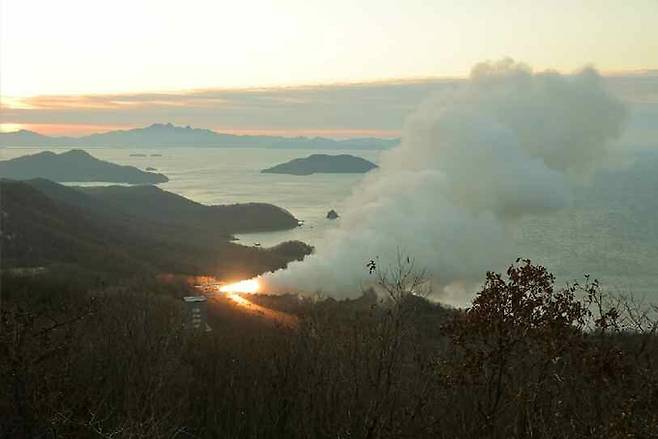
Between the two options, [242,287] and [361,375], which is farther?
[242,287]

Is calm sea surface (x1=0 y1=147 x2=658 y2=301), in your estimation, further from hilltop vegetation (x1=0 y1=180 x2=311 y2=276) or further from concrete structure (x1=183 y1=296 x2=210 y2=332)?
concrete structure (x1=183 y1=296 x2=210 y2=332)

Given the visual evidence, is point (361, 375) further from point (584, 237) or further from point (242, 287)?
point (584, 237)

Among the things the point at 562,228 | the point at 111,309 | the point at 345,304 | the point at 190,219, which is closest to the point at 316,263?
the point at 345,304

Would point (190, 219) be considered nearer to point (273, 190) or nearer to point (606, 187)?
point (273, 190)

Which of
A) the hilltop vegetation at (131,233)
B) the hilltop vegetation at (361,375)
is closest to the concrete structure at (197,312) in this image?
the hilltop vegetation at (361,375)

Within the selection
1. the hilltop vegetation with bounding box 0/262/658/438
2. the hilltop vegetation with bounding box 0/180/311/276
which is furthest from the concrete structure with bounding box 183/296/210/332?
the hilltop vegetation with bounding box 0/180/311/276

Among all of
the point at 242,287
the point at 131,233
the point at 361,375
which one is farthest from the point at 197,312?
the point at 131,233

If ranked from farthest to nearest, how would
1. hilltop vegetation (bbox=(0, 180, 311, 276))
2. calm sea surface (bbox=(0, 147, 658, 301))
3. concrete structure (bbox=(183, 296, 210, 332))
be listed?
calm sea surface (bbox=(0, 147, 658, 301)) < hilltop vegetation (bbox=(0, 180, 311, 276)) < concrete structure (bbox=(183, 296, 210, 332))

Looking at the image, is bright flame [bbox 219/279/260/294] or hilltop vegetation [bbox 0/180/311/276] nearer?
bright flame [bbox 219/279/260/294]

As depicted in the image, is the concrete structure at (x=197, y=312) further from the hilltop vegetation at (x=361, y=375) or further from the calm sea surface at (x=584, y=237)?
the calm sea surface at (x=584, y=237)
